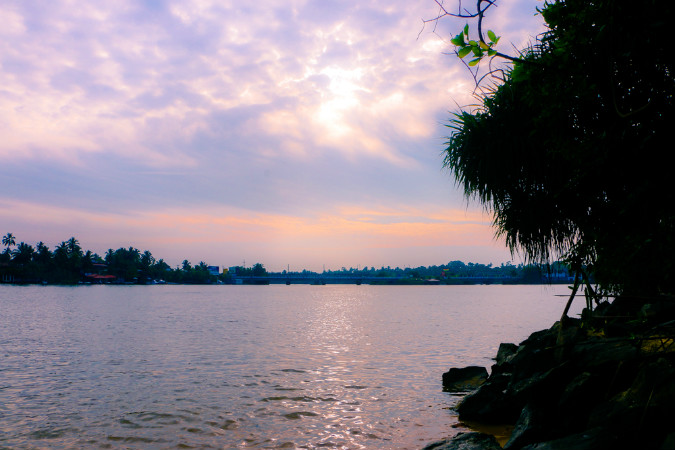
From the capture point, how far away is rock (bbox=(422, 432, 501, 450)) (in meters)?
9.07

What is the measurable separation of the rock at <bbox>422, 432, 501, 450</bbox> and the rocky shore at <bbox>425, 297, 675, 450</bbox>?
0.02 metres

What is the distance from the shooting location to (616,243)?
712cm

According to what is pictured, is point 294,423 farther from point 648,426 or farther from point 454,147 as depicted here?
point 454,147

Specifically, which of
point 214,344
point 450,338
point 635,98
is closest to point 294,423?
point 635,98

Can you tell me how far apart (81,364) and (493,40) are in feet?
80.9

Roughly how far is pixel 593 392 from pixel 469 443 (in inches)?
103

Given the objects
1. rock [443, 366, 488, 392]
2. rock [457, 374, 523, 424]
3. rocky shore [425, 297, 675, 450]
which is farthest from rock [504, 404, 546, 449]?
rock [443, 366, 488, 392]

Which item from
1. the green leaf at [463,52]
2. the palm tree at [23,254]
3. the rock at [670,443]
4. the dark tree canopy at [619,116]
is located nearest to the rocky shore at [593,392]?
the rock at [670,443]

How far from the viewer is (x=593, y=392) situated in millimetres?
9281

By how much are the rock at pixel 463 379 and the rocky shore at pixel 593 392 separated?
2.47 meters

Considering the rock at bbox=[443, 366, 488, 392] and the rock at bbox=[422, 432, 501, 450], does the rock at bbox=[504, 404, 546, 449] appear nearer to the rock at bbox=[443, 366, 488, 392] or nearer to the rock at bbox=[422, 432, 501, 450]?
the rock at bbox=[422, 432, 501, 450]

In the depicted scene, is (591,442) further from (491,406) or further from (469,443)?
(491,406)

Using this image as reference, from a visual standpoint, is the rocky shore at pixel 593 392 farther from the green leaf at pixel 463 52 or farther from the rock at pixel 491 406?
the green leaf at pixel 463 52

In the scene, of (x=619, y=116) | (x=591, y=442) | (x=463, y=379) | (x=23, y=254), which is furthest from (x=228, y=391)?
(x=23, y=254)
